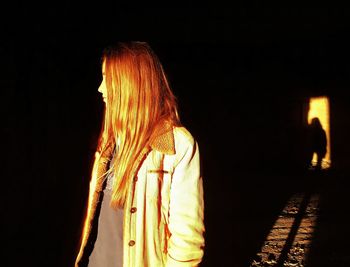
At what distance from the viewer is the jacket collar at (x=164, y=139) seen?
4.47ft

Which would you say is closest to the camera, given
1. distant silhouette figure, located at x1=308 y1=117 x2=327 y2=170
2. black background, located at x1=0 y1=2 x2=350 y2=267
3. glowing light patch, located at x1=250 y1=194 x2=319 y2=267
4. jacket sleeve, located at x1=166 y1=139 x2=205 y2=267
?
jacket sleeve, located at x1=166 y1=139 x2=205 y2=267

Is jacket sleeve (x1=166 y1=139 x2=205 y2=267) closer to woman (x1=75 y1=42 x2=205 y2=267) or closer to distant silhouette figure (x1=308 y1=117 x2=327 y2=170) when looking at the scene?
woman (x1=75 y1=42 x2=205 y2=267)

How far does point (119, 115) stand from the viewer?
4.72ft

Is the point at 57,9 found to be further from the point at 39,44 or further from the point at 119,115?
the point at 119,115

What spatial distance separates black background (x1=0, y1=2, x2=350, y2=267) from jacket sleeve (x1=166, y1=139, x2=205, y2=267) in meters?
2.96

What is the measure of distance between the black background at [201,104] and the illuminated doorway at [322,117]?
243mm

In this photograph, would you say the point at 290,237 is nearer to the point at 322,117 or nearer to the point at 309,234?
the point at 309,234

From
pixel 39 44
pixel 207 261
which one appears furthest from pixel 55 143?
pixel 207 261

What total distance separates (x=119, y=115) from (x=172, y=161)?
292 mm

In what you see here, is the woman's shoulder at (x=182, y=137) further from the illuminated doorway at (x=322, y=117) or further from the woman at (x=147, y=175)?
the illuminated doorway at (x=322, y=117)

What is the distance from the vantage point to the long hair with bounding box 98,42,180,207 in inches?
55.0

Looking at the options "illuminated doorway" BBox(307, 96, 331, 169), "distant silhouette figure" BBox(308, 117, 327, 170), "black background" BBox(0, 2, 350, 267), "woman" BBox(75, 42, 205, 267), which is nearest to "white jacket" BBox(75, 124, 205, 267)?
"woman" BBox(75, 42, 205, 267)

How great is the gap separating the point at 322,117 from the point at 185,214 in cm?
1215

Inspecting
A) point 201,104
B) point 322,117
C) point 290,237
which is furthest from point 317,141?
point 290,237
